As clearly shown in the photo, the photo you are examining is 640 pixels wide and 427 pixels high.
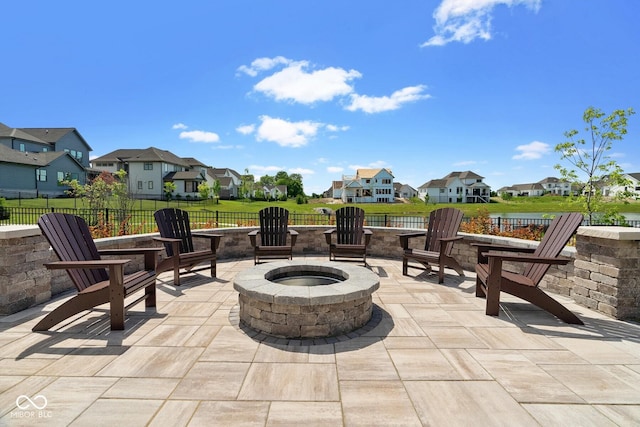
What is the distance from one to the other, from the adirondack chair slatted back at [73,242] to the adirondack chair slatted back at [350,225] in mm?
4393

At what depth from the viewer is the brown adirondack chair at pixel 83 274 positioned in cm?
303

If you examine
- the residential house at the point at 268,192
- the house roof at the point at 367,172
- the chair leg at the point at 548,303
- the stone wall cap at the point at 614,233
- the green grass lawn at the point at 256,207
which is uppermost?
the house roof at the point at 367,172

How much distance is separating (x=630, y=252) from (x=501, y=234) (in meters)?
3.71

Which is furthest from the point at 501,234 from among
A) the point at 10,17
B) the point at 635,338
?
the point at 10,17

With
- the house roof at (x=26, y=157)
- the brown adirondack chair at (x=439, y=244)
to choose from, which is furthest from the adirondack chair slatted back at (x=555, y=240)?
the house roof at (x=26, y=157)

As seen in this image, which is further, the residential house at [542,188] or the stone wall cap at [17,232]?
the residential house at [542,188]

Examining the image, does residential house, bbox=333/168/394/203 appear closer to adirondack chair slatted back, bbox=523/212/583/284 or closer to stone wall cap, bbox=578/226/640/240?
adirondack chair slatted back, bbox=523/212/583/284

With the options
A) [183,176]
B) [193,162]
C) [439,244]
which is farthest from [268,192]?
[439,244]

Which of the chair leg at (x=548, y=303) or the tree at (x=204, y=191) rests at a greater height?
the tree at (x=204, y=191)

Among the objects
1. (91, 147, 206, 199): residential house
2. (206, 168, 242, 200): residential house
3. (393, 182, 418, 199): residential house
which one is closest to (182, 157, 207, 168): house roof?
(206, 168, 242, 200): residential house

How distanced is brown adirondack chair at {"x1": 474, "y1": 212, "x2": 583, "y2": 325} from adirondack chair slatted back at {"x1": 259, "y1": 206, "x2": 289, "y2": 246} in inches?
156

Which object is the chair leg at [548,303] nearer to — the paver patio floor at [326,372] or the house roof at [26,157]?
the paver patio floor at [326,372]
